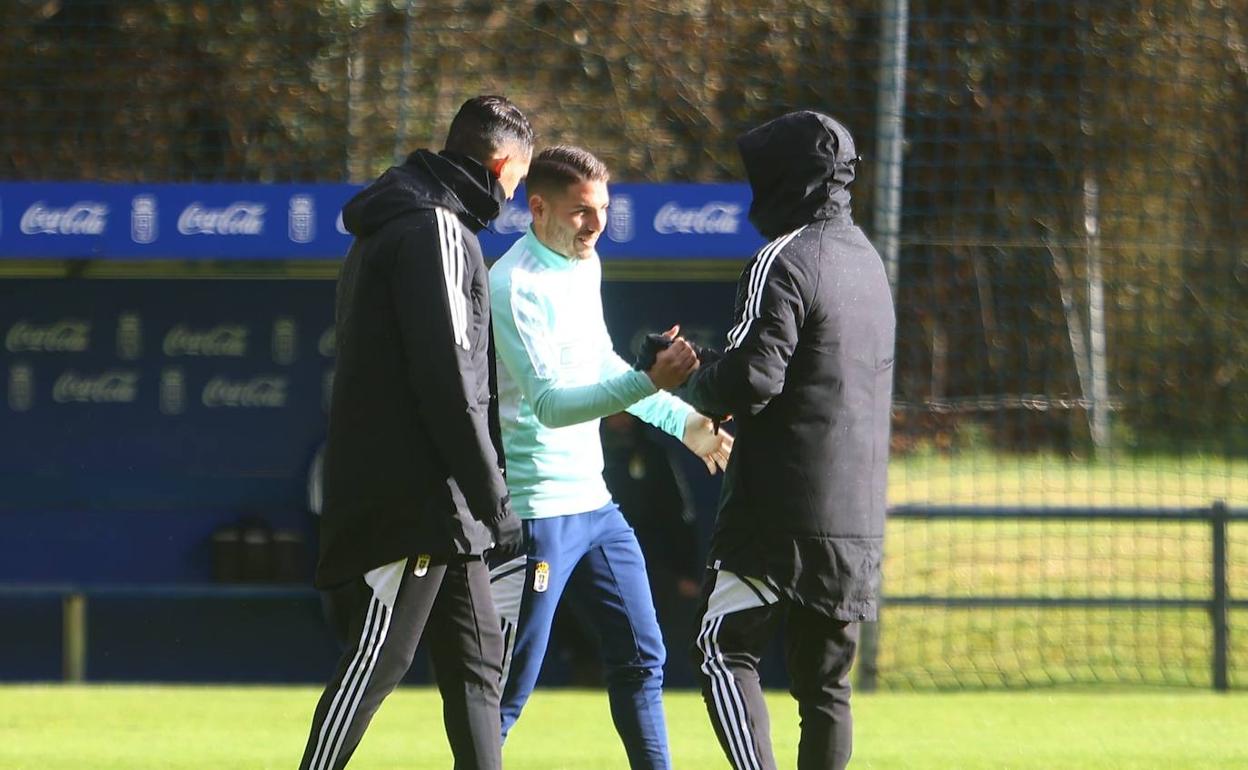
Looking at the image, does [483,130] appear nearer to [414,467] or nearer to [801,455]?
[414,467]

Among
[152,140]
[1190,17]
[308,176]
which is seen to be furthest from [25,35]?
[1190,17]

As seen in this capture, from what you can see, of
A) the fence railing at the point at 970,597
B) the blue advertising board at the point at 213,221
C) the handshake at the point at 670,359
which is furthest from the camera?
the fence railing at the point at 970,597

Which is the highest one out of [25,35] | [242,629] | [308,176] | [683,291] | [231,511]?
[25,35]

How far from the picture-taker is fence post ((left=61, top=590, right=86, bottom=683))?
9.24m

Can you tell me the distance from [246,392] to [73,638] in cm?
142

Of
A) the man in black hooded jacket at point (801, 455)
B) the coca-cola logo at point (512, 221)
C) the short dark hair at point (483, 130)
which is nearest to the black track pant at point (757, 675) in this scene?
the man in black hooded jacket at point (801, 455)

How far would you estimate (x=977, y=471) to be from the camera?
470 inches

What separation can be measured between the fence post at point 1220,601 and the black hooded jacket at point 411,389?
5.59m

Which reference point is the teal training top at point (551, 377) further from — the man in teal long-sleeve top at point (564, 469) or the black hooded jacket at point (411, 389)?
the black hooded jacket at point (411, 389)

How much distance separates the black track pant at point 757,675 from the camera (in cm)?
459

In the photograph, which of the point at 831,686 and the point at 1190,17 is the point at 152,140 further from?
the point at 831,686

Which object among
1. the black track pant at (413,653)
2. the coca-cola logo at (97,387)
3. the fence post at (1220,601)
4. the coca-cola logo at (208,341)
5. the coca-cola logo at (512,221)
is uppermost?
the coca-cola logo at (512,221)

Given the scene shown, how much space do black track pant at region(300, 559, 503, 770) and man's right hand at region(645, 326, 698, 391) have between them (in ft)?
2.03

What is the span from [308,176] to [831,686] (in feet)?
38.6
